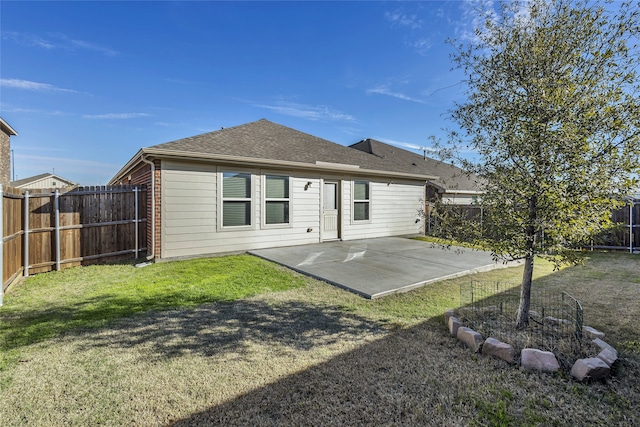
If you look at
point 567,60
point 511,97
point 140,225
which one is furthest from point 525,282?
point 140,225

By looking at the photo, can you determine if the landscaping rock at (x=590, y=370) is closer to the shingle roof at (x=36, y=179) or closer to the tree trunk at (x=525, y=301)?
the tree trunk at (x=525, y=301)

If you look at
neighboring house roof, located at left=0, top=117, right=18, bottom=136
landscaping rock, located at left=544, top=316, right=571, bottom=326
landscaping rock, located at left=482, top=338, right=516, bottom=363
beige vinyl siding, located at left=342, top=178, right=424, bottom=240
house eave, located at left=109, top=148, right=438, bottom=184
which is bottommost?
landscaping rock, located at left=482, top=338, right=516, bottom=363

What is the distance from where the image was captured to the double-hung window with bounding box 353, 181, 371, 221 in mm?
10992

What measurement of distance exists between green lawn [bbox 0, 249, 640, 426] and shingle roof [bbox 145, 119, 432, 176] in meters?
4.27

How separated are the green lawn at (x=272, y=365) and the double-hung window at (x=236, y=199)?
358cm

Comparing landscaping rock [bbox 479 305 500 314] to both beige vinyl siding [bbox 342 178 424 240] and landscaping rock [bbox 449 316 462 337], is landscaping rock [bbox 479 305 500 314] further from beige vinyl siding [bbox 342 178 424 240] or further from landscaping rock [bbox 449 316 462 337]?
beige vinyl siding [bbox 342 178 424 240]

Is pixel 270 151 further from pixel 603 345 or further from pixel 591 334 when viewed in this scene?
pixel 603 345

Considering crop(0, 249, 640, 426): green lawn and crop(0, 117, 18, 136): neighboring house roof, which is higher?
crop(0, 117, 18, 136): neighboring house roof

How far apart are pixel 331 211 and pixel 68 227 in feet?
24.0

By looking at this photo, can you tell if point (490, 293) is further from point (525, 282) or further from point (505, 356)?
point (505, 356)

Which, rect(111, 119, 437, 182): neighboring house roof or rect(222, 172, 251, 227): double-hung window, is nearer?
rect(111, 119, 437, 182): neighboring house roof

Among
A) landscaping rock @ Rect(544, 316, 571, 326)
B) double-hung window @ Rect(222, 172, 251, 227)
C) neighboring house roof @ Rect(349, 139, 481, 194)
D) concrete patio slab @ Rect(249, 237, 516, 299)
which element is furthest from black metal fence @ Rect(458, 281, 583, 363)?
neighboring house roof @ Rect(349, 139, 481, 194)

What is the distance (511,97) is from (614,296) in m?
4.16

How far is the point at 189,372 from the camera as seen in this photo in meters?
2.57
